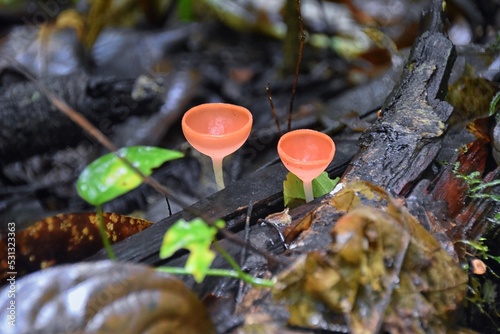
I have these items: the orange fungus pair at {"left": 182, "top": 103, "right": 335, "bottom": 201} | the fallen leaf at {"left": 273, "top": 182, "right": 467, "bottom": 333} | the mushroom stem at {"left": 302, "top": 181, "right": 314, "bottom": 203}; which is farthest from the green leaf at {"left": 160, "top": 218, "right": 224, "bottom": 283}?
the mushroom stem at {"left": 302, "top": 181, "right": 314, "bottom": 203}

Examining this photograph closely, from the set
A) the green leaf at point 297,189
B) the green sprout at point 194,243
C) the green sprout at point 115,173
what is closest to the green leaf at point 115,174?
the green sprout at point 115,173

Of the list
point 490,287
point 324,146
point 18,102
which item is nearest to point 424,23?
point 324,146

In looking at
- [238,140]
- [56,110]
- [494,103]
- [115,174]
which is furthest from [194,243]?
[56,110]

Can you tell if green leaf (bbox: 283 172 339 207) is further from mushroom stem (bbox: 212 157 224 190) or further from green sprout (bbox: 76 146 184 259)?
green sprout (bbox: 76 146 184 259)

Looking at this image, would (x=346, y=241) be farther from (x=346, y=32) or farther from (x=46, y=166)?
(x=346, y=32)

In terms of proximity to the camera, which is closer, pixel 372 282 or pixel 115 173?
pixel 372 282

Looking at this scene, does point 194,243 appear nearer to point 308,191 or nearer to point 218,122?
point 308,191
